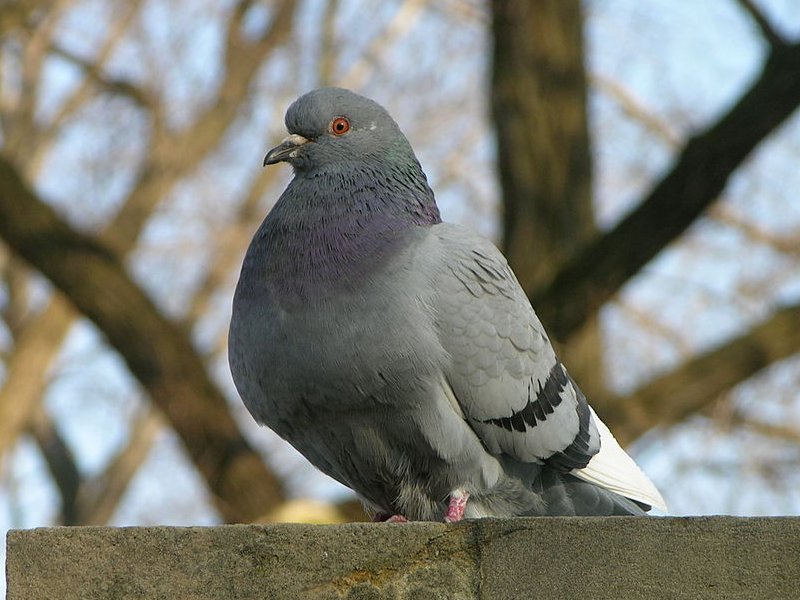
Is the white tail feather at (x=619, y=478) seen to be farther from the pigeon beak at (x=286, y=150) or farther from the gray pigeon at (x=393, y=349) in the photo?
the pigeon beak at (x=286, y=150)

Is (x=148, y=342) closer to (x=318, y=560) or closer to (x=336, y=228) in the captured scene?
(x=336, y=228)

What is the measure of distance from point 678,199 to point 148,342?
3.52m

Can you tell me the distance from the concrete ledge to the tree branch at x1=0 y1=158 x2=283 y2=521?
5642 mm

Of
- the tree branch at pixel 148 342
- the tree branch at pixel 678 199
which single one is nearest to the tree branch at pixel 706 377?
the tree branch at pixel 678 199

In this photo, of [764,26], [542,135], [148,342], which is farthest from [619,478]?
[148,342]

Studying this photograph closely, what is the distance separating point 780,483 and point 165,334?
5.42m

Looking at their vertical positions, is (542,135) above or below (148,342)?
above

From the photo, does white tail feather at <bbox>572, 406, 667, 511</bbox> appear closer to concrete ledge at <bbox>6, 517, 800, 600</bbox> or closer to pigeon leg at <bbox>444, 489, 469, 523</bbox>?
pigeon leg at <bbox>444, 489, 469, 523</bbox>

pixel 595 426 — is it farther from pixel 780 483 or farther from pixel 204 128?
pixel 204 128

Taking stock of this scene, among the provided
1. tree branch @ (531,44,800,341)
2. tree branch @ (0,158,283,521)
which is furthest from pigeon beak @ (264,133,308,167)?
tree branch @ (0,158,283,521)

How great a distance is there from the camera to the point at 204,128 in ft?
43.1

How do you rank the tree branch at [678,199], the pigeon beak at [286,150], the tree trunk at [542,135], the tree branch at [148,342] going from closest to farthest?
the pigeon beak at [286,150]
the tree branch at [678,199]
the tree trunk at [542,135]
the tree branch at [148,342]

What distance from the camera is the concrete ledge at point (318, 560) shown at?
278 centimetres

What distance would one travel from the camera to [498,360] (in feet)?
12.1
